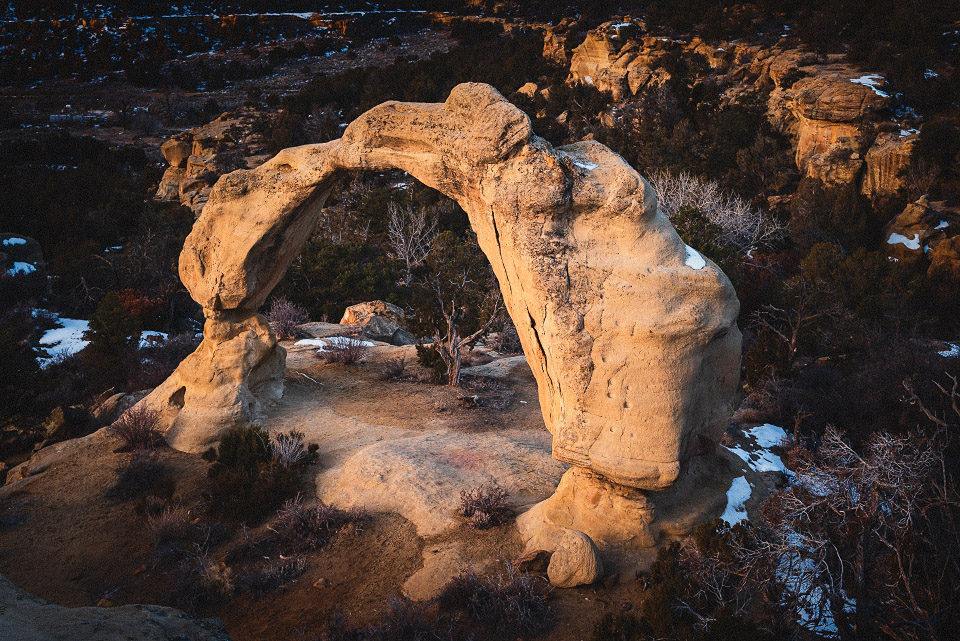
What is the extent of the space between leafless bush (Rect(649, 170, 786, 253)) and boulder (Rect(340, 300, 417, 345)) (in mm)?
8687

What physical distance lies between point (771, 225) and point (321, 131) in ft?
70.5

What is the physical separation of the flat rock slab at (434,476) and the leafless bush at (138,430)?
100 inches

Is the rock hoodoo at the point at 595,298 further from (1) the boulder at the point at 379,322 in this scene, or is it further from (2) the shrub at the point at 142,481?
(1) the boulder at the point at 379,322

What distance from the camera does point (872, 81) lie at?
23.8 metres

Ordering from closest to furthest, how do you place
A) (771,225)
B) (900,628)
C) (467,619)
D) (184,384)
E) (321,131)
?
1. (900,628)
2. (467,619)
3. (184,384)
4. (771,225)
5. (321,131)

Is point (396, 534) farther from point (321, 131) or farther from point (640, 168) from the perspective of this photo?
point (321, 131)

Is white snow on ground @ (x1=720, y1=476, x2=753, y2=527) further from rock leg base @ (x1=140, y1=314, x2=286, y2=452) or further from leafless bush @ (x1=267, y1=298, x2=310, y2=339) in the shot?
leafless bush @ (x1=267, y1=298, x2=310, y2=339)

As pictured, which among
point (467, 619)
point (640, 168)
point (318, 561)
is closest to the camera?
point (467, 619)

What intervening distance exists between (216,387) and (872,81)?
25517 millimetres

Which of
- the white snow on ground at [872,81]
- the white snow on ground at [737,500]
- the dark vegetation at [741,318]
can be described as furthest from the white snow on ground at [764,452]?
the white snow on ground at [872,81]

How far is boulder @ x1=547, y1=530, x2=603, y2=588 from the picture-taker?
Answer: 5.08 m

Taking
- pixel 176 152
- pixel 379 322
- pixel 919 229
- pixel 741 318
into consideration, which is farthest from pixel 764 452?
pixel 176 152

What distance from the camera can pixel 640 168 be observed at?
85.7 feet

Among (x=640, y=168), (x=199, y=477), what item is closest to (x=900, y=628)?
(x=199, y=477)
